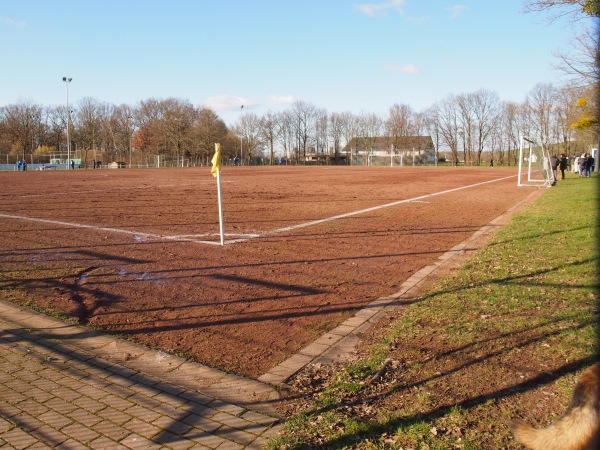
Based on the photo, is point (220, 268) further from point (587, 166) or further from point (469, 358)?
point (587, 166)

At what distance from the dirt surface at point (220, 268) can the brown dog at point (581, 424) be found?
242 cm

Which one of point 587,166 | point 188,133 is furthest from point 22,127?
point 587,166

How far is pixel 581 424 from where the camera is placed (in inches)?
80.4

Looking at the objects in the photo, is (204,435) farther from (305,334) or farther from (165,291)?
(165,291)

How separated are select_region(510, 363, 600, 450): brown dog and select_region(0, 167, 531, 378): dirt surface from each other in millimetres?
2423

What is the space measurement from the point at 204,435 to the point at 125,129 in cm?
10904

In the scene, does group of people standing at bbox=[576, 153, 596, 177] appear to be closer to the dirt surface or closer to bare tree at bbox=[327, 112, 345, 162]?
the dirt surface

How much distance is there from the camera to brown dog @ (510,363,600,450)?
2.01 meters

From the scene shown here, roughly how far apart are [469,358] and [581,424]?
1.89 m

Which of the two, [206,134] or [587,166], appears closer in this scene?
[587,166]

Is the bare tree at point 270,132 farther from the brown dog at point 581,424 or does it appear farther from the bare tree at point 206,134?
the brown dog at point 581,424

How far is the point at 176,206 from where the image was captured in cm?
1617

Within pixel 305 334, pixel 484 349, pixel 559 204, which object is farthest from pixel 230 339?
pixel 559 204

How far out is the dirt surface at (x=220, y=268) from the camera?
496cm
